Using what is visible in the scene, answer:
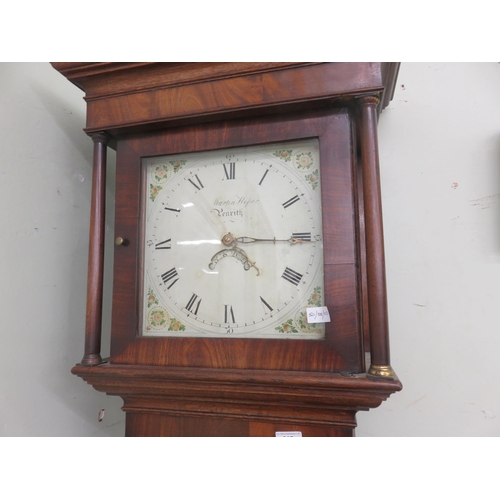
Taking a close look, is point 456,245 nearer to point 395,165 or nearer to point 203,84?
point 395,165

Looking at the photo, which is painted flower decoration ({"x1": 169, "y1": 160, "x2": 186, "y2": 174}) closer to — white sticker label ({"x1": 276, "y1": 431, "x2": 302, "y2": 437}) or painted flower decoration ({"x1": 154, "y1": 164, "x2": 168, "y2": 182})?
painted flower decoration ({"x1": 154, "y1": 164, "x2": 168, "y2": 182})

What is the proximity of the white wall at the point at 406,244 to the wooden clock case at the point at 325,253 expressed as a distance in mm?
146

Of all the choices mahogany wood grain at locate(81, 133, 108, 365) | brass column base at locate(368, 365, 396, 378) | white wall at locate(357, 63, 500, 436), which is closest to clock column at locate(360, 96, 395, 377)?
brass column base at locate(368, 365, 396, 378)

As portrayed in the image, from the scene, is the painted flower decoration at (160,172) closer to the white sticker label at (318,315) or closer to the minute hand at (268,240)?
the minute hand at (268,240)

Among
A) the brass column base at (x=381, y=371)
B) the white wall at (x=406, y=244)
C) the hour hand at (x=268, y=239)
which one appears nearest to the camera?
the brass column base at (x=381, y=371)

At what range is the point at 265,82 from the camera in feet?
2.39

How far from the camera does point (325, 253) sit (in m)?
0.70

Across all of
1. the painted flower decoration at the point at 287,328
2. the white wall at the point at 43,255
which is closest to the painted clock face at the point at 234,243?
the painted flower decoration at the point at 287,328

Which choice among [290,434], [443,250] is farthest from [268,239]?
Answer: [443,250]

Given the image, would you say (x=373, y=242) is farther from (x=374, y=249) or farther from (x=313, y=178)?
(x=313, y=178)

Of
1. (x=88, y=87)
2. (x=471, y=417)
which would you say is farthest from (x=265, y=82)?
(x=471, y=417)

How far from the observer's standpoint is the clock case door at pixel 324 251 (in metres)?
0.68

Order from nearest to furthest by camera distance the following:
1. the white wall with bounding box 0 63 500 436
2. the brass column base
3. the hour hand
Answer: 1. the brass column base
2. the hour hand
3. the white wall with bounding box 0 63 500 436

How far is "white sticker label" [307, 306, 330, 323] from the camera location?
27.2 inches
